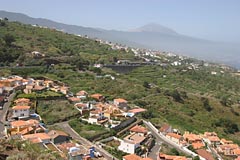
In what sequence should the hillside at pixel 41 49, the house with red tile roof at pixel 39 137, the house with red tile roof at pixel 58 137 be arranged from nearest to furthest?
1. the house with red tile roof at pixel 39 137
2. the house with red tile roof at pixel 58 137
3. the hillside at pixel 41 49

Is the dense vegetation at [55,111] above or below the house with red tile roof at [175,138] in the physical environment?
above

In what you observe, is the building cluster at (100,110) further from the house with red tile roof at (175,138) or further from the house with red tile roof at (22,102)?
A: the house with red tile roof at (22,102)

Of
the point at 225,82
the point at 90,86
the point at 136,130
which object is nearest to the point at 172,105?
the point at 90,86

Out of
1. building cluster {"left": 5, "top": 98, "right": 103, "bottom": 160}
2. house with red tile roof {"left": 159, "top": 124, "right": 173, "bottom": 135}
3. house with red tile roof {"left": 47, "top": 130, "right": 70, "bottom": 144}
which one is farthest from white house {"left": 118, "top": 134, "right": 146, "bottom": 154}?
house with red tile roof {"left": 159, "top": 124, "right": 173, "bottom": 135}

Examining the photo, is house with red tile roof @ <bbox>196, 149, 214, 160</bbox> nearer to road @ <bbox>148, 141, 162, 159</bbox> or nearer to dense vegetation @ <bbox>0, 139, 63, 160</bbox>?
road @ <bbox>148, 141, 162, 159</bbox>

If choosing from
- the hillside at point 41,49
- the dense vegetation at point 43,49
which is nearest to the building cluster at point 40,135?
the dense vegetation at point 43,49

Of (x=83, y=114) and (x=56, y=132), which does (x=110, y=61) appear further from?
(x=56, y=132)
